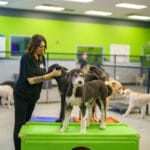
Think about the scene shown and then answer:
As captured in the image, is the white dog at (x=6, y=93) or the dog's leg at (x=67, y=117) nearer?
the dog's leg at (x=67, y=117)

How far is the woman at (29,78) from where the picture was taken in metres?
3.32

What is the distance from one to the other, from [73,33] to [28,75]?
1095cm

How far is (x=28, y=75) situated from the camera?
3324 millimetres

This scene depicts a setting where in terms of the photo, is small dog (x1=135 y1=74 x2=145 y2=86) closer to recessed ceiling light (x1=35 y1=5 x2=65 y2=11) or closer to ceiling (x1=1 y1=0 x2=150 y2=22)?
ceiling (x1=1 y1=0 x2=150 y2=22)

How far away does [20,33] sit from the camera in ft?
43.4

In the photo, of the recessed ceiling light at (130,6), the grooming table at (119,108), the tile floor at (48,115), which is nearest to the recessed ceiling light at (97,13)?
the recessed ceiling light at (130,6)

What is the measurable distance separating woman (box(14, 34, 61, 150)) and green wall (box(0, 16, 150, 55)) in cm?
974

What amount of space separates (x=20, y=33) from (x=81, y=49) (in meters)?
2.86

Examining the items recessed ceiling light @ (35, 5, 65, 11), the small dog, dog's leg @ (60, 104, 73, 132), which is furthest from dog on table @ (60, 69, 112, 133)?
recessed ceiling light @ (35, 5, 65, 11)

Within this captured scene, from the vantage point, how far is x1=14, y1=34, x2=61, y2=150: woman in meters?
3.32

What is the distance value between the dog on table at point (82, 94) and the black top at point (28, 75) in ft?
1.85

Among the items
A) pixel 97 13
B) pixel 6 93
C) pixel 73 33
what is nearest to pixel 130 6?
pixel 97 13

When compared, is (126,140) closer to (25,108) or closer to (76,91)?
(76,91)

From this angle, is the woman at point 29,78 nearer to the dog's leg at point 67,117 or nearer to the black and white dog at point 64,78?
the black and white dog at point 64,78
